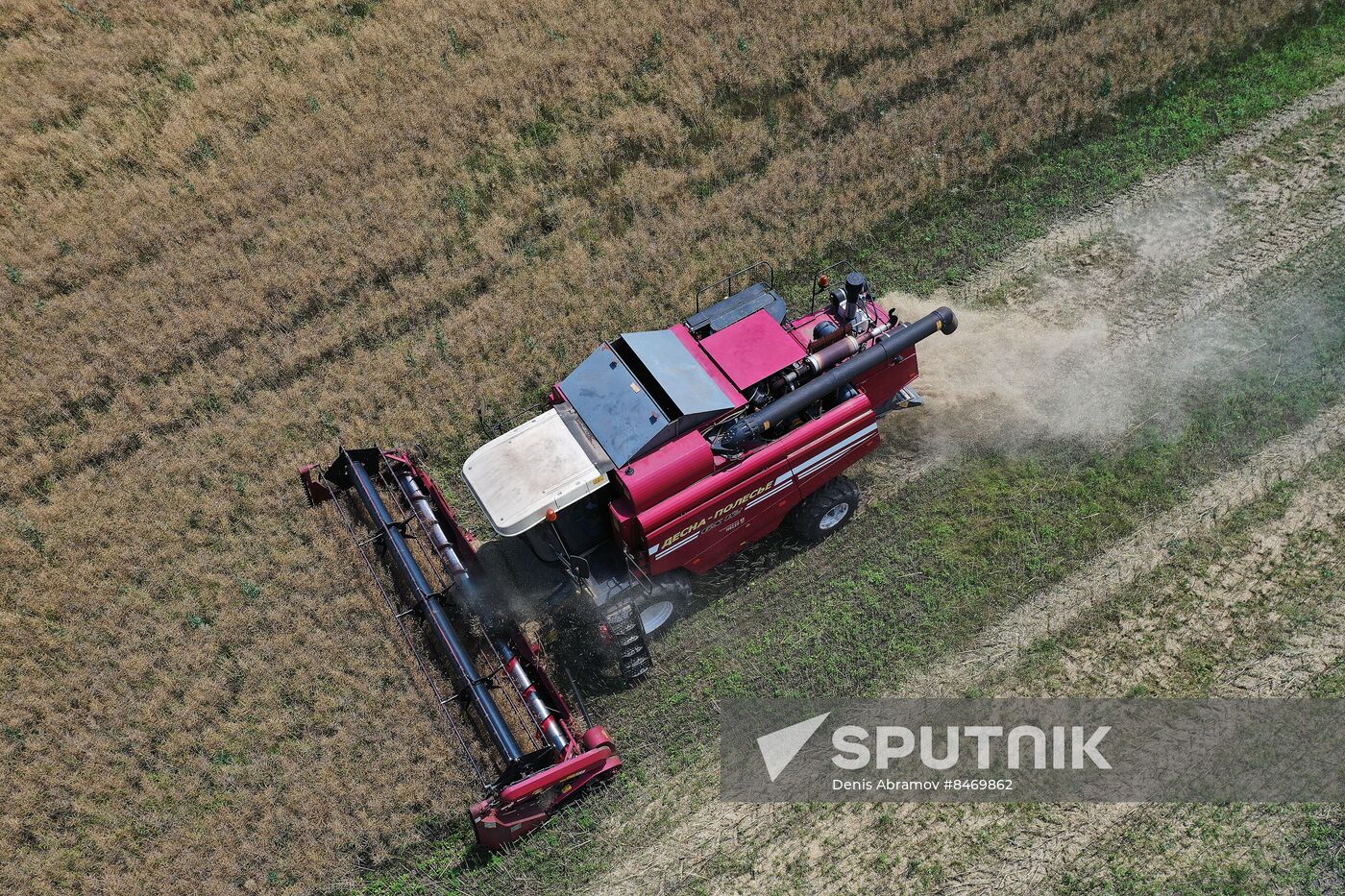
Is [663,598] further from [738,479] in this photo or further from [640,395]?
[640,395]

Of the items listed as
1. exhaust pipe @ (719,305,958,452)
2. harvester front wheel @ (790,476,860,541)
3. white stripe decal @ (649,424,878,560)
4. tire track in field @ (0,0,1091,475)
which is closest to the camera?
exhaust pipe @ (719,305,958,452)

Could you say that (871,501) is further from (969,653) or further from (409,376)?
(409,376)

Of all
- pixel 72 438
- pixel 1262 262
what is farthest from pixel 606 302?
pixel 1262 262

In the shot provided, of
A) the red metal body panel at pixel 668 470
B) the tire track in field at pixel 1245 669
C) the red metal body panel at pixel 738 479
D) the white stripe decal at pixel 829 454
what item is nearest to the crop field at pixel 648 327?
the tire track in field at pixel 1245 669

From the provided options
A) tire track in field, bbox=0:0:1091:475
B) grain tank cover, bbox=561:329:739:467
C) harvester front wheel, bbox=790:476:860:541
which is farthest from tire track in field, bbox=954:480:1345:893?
tire track in field, bbox=0:0:1091:475

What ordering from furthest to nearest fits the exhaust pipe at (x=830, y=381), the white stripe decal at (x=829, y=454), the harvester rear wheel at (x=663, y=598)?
the harvester rear wheel at (x=663, y=598) → the white stripe decal at (x=829, y=454) → the exhaust pipe at (x=830, y=381)

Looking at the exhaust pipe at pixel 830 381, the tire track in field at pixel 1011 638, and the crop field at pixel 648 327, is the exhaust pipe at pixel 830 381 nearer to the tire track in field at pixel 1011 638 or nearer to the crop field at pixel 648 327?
the crop field at pixel 648 327

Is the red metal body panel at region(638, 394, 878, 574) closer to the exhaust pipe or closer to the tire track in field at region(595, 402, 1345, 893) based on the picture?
the exhaust pipe
